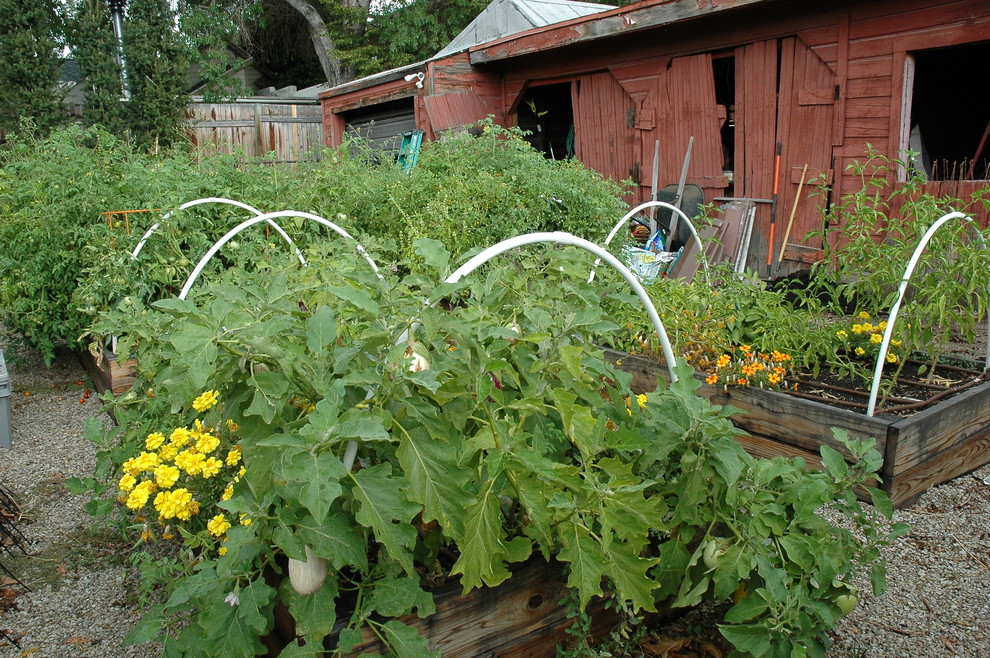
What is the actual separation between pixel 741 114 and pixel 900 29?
170 cm

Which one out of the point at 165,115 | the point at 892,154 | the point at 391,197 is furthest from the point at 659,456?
the point at 165,115

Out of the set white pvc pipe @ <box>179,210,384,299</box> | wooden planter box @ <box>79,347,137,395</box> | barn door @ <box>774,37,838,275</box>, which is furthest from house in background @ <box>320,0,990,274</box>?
white pvc pipe @ <box>179,210,384,299</box>

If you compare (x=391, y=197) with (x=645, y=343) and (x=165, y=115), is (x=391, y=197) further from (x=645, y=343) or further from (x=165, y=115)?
(x=165, y=115)

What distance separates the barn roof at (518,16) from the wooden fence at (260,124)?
400 cm

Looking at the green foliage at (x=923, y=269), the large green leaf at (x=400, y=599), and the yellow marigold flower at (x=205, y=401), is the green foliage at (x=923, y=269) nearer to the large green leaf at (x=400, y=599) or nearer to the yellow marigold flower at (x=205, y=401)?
the large green leaf at (x=400, y=599)

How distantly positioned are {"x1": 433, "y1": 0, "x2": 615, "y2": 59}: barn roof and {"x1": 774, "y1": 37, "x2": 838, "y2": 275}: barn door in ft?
16.5

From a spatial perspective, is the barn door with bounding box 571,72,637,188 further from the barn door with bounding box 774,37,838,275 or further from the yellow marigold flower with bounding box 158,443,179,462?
the yellow marigold flower with bounding box 158,443,179,462

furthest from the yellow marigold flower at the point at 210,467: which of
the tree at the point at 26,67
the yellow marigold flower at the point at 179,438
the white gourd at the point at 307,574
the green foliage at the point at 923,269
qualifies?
the tree at the point at 26,67

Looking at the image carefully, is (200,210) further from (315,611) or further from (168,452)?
(315,611)

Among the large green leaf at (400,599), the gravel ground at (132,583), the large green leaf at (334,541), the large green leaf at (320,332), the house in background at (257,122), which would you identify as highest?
the house in background at (257,122)

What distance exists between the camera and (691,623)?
88.7 inches

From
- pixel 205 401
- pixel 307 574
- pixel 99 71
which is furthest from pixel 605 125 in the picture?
pixel 99 71

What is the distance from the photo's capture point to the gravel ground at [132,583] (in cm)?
229

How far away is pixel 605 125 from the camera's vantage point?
9.22m
